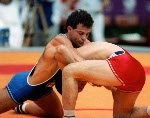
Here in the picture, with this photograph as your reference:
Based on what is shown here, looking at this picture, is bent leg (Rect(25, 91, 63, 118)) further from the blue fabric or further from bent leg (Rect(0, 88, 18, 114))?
bent leg (Rect(0, 88, 18, 114))

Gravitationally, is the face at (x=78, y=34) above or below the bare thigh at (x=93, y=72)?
above

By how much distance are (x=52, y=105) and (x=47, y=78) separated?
1.70 ft

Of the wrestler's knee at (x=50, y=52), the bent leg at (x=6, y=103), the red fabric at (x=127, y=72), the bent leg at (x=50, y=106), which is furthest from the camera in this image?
the bent leg at (x=50, y=106)

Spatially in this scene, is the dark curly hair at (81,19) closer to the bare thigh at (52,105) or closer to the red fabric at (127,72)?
the red fabric at (127,72)

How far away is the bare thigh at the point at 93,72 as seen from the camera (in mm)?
5449

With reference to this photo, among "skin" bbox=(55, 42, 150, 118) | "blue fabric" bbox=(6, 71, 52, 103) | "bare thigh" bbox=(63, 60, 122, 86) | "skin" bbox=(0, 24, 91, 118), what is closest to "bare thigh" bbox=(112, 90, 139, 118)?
"skin" bbox=(55, 42, 150, 118)

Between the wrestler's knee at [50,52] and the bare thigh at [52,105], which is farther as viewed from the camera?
the bare thigh at [52,105]

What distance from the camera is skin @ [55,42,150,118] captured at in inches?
213

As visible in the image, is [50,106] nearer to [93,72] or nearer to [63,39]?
[63,39]

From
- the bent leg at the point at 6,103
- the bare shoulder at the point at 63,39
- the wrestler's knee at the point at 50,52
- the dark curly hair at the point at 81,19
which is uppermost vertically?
the dark curly hair at the point at 81,19

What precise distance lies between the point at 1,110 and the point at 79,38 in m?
0.97

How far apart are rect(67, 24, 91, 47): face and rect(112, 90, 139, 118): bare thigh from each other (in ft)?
1.77

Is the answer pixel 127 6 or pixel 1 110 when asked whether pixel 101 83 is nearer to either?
pixel 1 110

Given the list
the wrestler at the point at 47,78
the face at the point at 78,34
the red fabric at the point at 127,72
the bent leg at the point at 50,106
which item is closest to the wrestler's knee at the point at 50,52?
the wrestler at the point at 47,78
